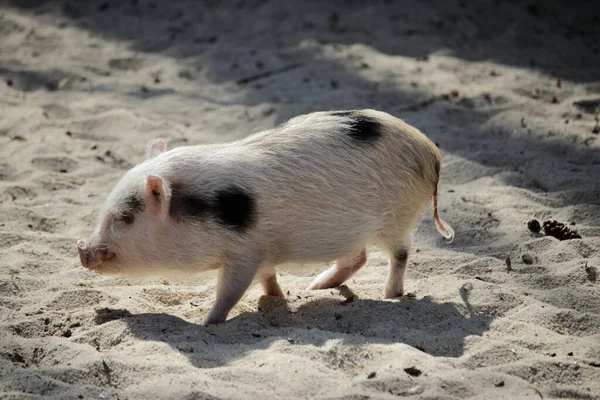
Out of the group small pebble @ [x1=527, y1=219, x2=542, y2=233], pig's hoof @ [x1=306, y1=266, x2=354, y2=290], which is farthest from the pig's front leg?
small pebble @ [x1=527, y1=219, x2=542, y2=233]

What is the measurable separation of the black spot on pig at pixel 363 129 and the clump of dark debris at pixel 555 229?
1392 millimetres

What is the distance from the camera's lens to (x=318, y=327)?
3.99 m

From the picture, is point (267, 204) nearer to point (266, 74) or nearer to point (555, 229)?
point (555, 229)

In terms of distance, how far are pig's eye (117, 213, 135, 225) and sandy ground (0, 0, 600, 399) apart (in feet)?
1.61

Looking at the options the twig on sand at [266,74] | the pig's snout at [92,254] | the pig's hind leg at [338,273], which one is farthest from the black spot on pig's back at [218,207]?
the twig on sand at [266,74]

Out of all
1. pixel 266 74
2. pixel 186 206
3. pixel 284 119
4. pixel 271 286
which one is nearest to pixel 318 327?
pixel 271 286

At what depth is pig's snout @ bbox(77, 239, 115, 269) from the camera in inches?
163

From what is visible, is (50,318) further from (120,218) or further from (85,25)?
(85,25)

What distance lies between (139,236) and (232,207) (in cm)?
52

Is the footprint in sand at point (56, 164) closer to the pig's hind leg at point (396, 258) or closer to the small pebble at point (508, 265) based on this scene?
the pig's hind leg at point (396, 258)

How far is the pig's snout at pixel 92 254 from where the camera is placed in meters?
4.13

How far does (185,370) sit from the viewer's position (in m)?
3.38

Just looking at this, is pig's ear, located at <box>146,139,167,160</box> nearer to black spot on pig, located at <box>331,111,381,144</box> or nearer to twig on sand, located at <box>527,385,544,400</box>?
black spot on pig, located at <box>331,111,381,144</box>

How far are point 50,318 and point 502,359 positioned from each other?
2.27 m
